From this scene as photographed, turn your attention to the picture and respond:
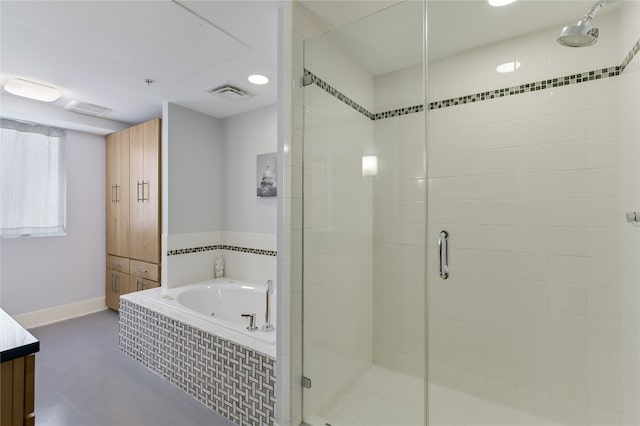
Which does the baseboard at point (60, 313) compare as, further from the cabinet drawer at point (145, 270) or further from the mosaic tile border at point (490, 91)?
the mosaic tile border at point (490, 91)

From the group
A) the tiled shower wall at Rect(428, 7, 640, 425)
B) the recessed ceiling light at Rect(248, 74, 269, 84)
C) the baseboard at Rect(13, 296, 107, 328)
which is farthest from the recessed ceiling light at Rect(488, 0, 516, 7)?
the baseboard at Rect(13, 296, 107, 328)

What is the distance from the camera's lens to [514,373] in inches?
75.6

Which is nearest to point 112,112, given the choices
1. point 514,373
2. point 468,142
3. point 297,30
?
point 297,30

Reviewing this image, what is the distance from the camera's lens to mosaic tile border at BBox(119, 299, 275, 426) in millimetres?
1781

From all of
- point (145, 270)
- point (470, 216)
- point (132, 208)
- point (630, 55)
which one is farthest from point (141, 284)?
point (630, 55)

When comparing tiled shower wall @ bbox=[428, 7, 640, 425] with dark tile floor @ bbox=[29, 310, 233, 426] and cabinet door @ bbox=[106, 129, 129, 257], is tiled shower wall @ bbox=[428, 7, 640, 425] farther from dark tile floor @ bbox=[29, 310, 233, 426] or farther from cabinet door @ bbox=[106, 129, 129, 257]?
cabinet door @ bbox=[106, 129, 129, 257]

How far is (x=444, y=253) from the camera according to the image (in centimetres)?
206

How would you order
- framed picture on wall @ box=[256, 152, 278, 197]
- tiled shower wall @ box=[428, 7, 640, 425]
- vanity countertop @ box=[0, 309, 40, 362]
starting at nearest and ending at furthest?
vanity countertop @ box=[0, 309, 40, 362], tiled shower wall @ box=[428, 7, 640, 425], framed picture on wall @ box=[256, 152, 278, 197]

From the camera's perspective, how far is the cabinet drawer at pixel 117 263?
11.9 feet

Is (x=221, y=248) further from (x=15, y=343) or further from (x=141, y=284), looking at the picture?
(x=15, y=343)

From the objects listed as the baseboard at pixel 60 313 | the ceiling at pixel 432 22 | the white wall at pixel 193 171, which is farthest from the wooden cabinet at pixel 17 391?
the baseboard at pixel 60 313

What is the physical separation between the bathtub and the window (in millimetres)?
1653

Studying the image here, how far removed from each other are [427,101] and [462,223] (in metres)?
0.85

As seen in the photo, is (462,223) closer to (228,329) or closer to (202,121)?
(228,329)
